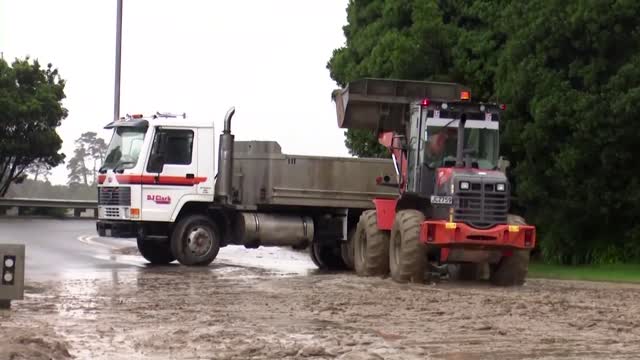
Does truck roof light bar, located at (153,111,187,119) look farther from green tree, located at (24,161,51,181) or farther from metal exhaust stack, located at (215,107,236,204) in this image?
green tree, located at (24,161,51,181)

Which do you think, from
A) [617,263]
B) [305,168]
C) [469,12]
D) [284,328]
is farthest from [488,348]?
[469,12]

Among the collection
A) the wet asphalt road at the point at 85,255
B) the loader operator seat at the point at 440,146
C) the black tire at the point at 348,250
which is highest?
the loader operator seat at the point at 440,146

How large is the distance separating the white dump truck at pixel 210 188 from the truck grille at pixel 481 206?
4.33 m

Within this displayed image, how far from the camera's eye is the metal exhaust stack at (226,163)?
820 inches

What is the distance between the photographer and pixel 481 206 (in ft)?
54.4

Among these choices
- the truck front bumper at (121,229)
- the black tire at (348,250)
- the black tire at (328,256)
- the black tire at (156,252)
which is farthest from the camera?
the black tire at (328,256)

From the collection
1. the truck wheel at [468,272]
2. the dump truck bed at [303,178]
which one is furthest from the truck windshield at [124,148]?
the truck wheel at [468,272]

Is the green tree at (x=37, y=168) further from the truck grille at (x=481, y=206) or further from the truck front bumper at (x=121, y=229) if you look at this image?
the truck grille at (x=481, y=206)

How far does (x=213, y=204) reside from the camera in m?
21.1

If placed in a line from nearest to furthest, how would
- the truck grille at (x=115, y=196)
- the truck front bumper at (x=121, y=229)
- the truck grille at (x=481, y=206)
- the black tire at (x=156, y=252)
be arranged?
the truck grille at (x=481, y=206), the truck grille at (x=115, y=196), the truck front bumper at (x=121, y=229), the black tire at (x=156, y=252)

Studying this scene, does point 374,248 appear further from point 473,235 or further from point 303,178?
point 303,178

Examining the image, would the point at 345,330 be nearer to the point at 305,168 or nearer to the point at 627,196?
the point at 305,168

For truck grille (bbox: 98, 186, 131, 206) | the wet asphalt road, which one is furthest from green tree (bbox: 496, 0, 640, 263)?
truck grille (bbox: 98, 186, 131, 206)

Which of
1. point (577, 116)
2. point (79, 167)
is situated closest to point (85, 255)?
point (577, 116)
